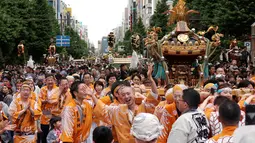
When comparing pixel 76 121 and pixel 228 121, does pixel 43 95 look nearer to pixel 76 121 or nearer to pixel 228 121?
pixel 76 121

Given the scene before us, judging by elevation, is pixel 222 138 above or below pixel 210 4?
below

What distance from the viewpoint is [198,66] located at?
14102mm

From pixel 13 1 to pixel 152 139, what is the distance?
45.9 m

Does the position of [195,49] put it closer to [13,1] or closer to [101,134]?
[101,134]

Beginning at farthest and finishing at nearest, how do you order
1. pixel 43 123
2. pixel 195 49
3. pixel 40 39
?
pixel 40 39
pixel 195 49
pixel 43 123

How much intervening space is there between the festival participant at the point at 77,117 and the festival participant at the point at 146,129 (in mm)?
2443

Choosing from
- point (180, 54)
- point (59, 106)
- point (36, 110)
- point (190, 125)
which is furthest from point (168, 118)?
point (180, 54)

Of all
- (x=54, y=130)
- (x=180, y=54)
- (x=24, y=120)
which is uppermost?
(x=180, y=54)

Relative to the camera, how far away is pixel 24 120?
9.30m

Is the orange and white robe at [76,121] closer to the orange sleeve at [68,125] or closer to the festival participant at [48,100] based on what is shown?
the orange sleeve at [68,125]

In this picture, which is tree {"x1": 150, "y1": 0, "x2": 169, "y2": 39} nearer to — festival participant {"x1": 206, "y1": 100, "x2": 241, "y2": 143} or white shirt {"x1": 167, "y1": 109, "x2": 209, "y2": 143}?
white shirt {"x1": 167, "y1": 109, "x2": 209, "y2": 143}

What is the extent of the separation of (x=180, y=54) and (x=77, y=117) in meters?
6.79

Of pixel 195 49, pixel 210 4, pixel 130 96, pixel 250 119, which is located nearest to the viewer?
pixel 250 119

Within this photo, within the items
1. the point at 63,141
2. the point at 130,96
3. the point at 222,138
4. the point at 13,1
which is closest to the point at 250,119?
the point at 222,138
